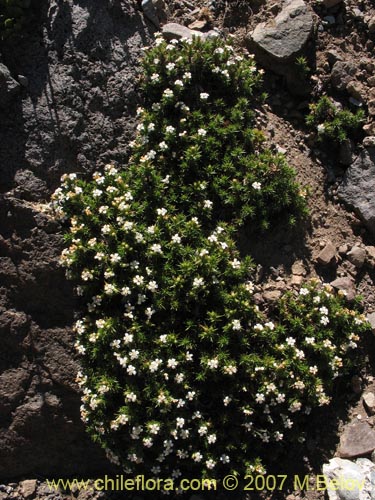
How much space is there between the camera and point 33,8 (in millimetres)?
7270

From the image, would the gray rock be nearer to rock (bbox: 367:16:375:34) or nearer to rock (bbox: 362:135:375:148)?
rock (bbox: 367:16:375:34)

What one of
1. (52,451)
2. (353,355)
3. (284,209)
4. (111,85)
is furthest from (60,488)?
(111,85)

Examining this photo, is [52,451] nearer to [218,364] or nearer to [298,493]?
[218,364]

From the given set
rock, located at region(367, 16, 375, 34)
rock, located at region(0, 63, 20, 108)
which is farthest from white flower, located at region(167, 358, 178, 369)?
rock, located at region(367, 16, 375, 34)

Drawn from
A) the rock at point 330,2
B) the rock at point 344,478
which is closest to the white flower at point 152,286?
the rock at point 344,478

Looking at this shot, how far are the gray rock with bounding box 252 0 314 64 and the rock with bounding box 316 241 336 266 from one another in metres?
2.85

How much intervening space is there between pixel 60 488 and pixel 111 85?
5785 millimetres

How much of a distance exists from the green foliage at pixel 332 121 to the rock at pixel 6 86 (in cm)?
419

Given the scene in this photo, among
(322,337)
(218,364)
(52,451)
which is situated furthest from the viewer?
(52,451)

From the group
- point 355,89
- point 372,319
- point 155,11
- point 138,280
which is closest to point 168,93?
point 155,11

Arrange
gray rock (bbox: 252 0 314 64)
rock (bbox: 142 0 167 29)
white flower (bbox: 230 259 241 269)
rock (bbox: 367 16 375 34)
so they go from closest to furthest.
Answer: white flower (bbox: 230 259 241 269), rock (bbox: 142 0 167 29), gray rock (bbox: 252 0 314 64), rock (bbox: 367 16 375 34)

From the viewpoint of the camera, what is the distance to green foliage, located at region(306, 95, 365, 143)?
25.1 ft

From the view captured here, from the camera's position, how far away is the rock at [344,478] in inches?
259

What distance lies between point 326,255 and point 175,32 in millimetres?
3909
